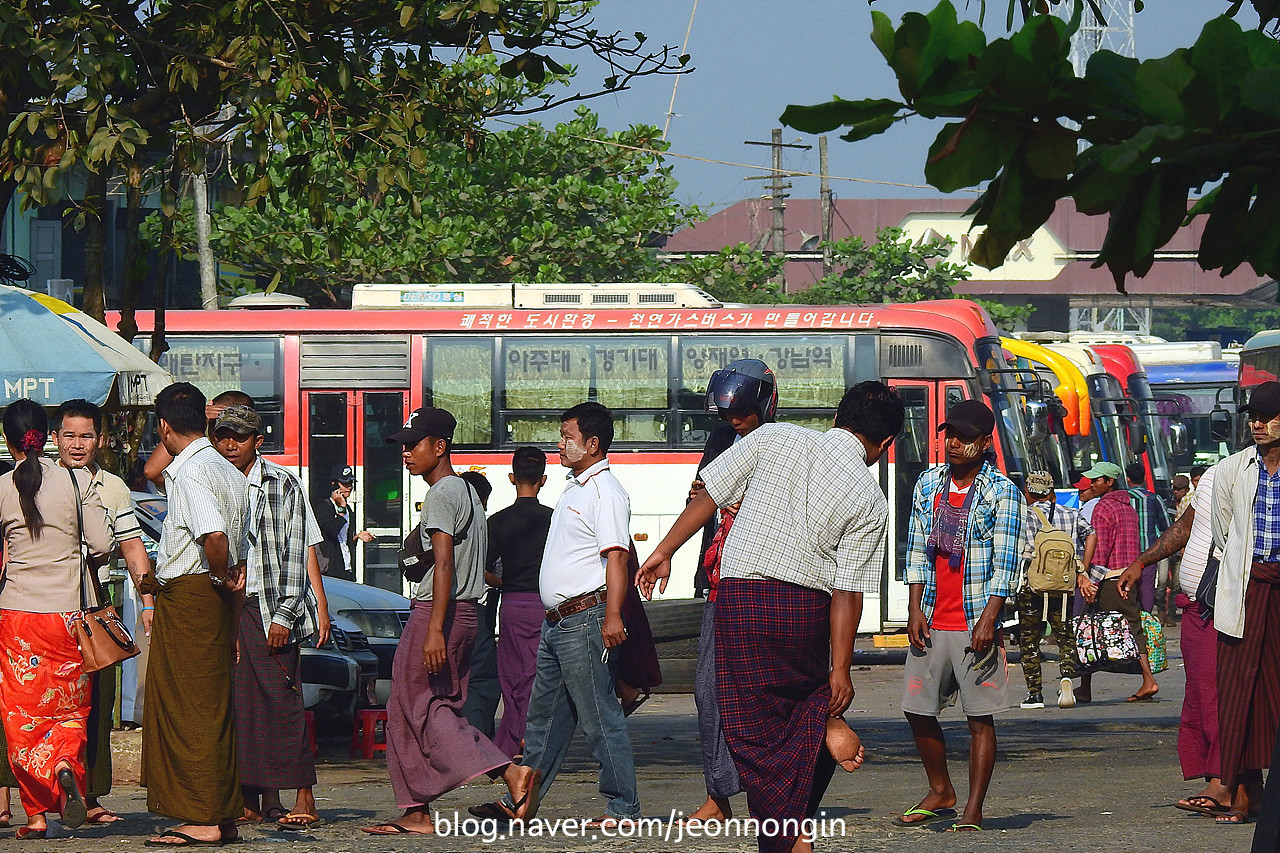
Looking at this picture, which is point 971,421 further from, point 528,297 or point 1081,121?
point 528,297

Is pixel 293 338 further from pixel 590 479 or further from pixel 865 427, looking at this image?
pixel 865 427

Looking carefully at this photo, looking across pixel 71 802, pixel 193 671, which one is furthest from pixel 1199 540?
pixel 71 802

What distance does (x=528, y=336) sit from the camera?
17203mm

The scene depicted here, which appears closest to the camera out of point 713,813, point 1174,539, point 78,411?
point 713,813

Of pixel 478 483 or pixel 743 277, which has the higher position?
pixel 743 277

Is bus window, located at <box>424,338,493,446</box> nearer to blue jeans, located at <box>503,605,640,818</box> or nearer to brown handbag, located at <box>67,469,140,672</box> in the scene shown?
brown handbag, located at <box>67,469,140,672</box>

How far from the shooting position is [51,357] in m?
9.12

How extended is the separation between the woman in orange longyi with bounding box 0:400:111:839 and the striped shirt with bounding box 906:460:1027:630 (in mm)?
3554

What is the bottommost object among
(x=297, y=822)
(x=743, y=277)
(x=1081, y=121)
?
(x=297, y=822)

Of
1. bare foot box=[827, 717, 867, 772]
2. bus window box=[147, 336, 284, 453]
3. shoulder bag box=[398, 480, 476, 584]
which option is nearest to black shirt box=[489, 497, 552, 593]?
shoulder bag box=[398, 480, 476, 584]

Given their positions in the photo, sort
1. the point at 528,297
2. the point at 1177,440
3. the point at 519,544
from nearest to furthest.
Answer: the point at 519,544, the point at 528,297, the point at 1177,440

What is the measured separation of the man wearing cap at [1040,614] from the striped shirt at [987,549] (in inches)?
204

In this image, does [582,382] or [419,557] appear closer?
[419,557]

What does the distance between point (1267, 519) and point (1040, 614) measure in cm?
564
